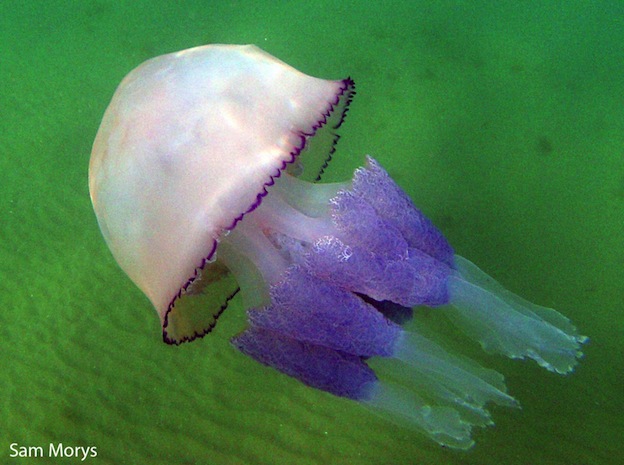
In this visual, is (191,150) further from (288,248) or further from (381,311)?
(381,311)

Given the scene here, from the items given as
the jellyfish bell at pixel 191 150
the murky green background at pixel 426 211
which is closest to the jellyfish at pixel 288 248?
the jellyfish bell at pixel 191 150

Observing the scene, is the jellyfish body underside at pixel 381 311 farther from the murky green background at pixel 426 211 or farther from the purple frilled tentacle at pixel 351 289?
the murky green background at pixel 426 211

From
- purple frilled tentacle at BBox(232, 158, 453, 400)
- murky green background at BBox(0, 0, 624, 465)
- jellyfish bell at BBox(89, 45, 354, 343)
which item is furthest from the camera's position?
murky green background at BBox(0, 0, 624, 465)

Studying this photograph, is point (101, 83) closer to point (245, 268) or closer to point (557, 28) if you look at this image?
point (245, 268)

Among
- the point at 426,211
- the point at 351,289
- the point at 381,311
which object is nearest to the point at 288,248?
the point at 351,289

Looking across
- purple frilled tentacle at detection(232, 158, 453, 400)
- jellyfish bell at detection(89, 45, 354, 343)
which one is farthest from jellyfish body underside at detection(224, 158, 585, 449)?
jellyfish bell at detection(89, 45, 354, 343)

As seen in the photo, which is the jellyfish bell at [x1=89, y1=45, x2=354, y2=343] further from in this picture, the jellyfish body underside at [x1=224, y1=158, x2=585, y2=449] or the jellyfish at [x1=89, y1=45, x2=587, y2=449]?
the jellyfish body underside at [x1=224, y1=158, x2=585, y2=449]

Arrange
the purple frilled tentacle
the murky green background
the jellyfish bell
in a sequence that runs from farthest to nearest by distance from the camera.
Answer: the murky green background
the purple frilled tentacle
the jellyfish bell

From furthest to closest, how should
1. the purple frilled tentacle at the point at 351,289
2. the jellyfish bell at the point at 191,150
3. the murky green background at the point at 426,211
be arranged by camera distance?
the murky green background at the point at 426,211 → the purple frilled tentacle at the point at 351,289 → the jellyfish bell at the point at 191,150
